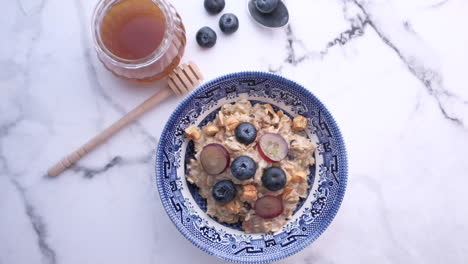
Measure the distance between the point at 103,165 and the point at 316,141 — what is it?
0.82 metres

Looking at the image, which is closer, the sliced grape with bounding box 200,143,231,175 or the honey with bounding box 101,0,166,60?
the sliced grape with bounding box 200,143,231,175

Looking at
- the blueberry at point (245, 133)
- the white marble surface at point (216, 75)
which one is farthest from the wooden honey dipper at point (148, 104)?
the blueberry at point (245, 133)

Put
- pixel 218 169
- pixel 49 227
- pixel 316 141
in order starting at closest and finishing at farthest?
pixel 218 169
pixel 316 141
pixel 49 227

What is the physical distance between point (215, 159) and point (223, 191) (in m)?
0.11

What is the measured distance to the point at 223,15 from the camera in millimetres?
1829

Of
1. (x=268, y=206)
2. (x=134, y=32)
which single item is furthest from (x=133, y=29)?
(x=268, y=206)

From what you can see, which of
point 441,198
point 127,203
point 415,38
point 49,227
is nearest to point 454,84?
point 415,38

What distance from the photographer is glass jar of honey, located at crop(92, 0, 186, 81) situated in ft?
5.61

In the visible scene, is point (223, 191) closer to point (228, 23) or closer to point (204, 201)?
point (204, 201)

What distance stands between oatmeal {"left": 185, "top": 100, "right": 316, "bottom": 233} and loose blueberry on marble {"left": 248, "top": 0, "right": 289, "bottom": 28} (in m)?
0.34

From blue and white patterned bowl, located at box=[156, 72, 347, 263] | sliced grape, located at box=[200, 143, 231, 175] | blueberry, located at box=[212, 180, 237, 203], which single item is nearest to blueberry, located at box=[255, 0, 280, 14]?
blue and white patterned bowl, located at box=[156, 72, 347, 263]

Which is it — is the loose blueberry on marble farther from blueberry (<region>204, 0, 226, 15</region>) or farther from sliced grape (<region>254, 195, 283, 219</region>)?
sliced grape (<region>254, 195, 283, 219</region>)

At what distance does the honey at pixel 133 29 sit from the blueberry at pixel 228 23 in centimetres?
24

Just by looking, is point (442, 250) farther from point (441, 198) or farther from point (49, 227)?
point (49, 227)
